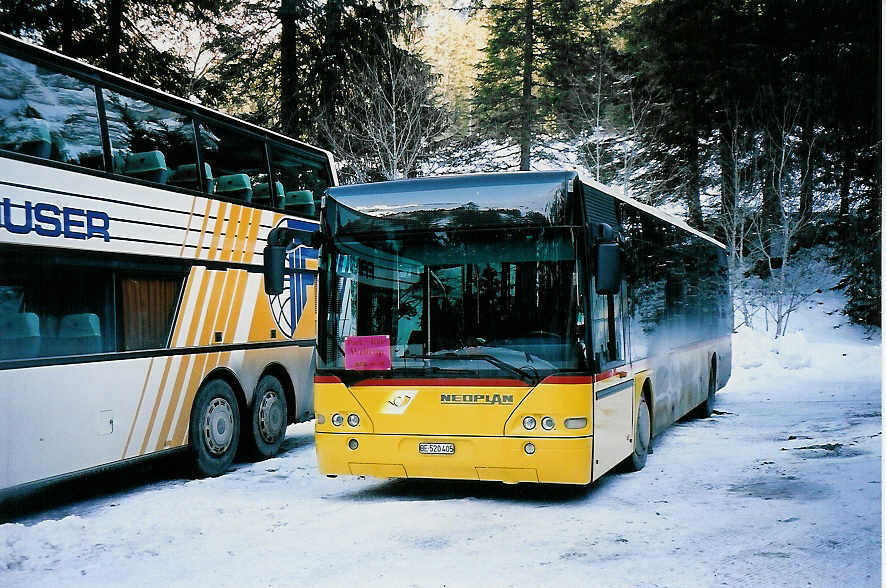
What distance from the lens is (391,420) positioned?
28.0ft

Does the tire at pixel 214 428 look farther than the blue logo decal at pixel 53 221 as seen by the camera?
Yes

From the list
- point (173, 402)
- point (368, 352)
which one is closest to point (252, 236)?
point (173, 402)

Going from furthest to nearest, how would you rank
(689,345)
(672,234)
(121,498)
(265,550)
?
1. (689,345)
2. (672,234)
3. (121,498)
4. (265,550)

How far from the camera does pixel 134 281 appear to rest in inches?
374

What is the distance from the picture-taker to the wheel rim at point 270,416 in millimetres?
11742

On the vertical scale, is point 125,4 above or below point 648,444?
above

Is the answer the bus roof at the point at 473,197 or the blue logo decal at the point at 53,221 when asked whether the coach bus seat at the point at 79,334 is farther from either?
the bus roof at the point at 473,197

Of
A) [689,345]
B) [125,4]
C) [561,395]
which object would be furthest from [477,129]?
[561,395]

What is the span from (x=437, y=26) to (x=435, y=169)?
470cm

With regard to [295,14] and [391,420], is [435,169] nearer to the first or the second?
[295,14]

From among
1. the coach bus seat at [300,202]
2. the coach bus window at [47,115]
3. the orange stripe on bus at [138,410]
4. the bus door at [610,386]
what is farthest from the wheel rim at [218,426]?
the bus door at [610,386]

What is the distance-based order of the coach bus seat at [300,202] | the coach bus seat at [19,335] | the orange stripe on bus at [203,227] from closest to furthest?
the coach bus seat at [19,335] → the orange stripe on bus at [203,227] → the coach bus seat at [300,202]

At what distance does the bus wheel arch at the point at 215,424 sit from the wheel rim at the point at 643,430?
183 inches

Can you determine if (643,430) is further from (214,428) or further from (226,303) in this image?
(226,303)
